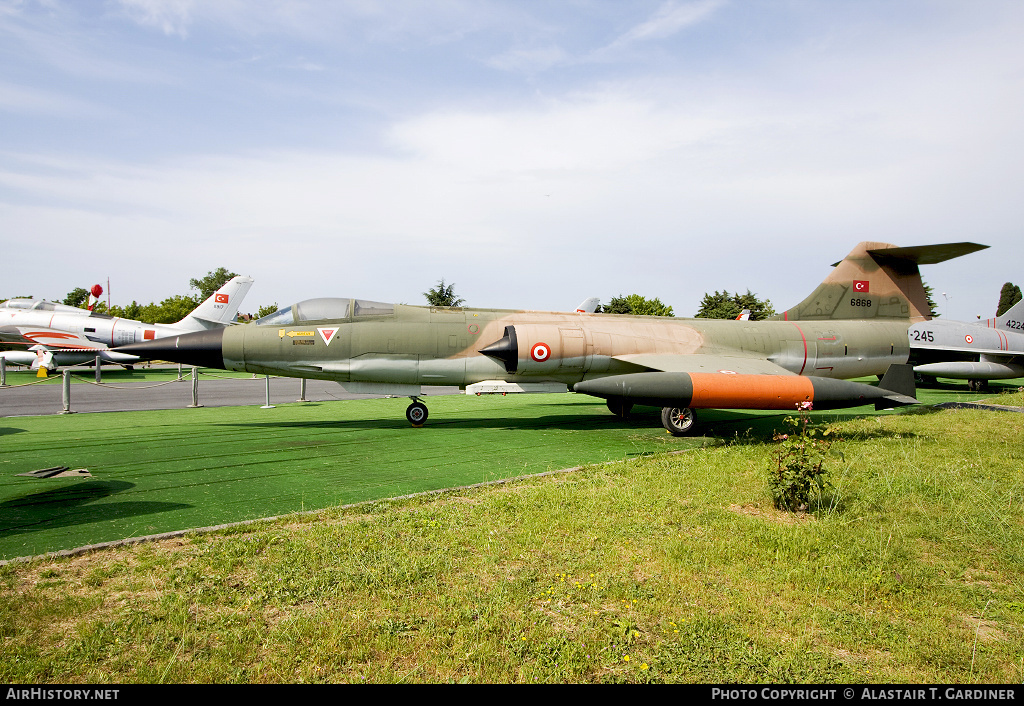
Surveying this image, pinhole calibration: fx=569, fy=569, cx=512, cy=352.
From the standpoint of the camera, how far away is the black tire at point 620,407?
12258 millimetres

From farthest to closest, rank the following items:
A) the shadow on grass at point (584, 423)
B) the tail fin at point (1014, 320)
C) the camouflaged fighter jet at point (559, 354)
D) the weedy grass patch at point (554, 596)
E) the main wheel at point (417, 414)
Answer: the tail fin at point (1014, 320) < the main wheel at point (417, 414) < the shadow on grass at point (584, 423) < the camouflaged fighter jet at point (559, 354) < the weedy grass patch at point (554, 596)

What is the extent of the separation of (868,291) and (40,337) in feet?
94.5

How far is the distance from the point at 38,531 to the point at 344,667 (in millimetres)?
3529

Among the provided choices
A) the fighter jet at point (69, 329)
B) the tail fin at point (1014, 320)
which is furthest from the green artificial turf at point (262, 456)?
the fighter jet at point (69, 329)

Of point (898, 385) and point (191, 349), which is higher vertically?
point (191, 349)

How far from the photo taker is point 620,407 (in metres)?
12.3

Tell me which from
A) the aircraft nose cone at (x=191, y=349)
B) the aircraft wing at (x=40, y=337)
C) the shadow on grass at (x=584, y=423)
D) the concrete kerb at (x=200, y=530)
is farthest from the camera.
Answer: the aircraft wing at (x=40, y=337)

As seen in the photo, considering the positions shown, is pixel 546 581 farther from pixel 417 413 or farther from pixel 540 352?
pixel 417 413

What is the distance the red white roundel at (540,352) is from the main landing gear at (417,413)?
2.43 m

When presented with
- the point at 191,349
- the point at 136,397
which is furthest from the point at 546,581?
the point at 136,397

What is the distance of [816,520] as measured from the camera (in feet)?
16.6

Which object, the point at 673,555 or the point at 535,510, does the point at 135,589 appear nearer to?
the point at 535,510

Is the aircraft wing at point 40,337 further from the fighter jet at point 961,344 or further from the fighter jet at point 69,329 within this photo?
the fighter jet at point 961,344
